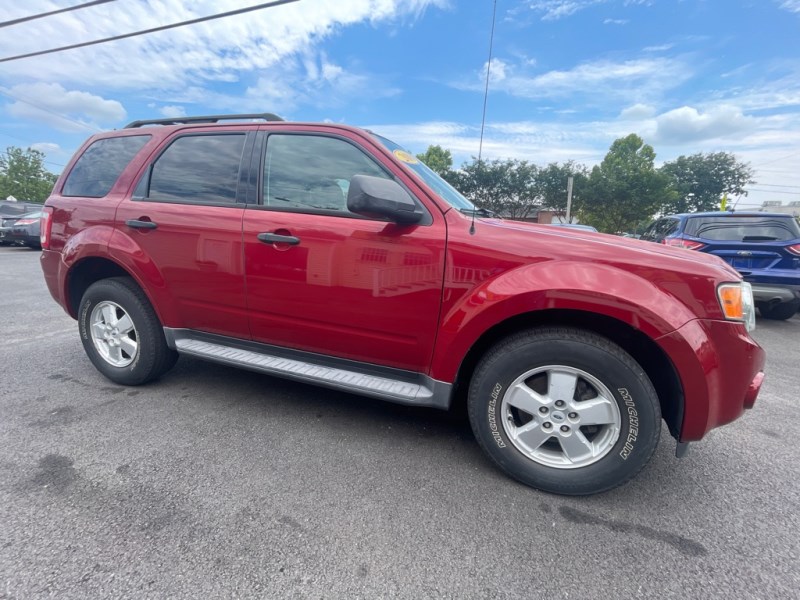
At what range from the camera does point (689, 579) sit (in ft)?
4.89

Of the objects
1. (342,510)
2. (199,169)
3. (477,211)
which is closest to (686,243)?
(477,211)

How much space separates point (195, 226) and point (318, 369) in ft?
4.06

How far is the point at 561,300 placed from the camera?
1.80 metres

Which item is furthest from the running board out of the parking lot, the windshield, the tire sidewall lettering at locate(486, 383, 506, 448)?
the windshield

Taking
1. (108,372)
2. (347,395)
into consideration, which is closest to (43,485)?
(108,372)

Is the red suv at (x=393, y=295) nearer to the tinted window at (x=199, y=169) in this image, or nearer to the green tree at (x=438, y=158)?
the tinted window at (x=199, y=169)

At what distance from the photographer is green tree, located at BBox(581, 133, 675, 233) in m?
26.4

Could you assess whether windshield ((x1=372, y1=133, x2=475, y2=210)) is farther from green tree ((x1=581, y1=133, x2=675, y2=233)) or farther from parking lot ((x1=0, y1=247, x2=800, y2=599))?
green tree ((x1=581, y1=133, x2=675, y2=233))

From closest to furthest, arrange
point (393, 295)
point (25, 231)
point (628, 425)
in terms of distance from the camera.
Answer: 1. point (628, 425)
2. point (393, 295)
3. point (25, 231)

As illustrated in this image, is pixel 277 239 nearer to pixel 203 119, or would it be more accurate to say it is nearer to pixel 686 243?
pixel 203 119

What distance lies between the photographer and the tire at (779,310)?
5.97 meters

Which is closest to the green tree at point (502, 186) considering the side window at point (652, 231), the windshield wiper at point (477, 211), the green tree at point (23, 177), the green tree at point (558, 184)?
the green tree at point (558, 184)

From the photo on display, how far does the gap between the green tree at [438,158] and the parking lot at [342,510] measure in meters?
31.2

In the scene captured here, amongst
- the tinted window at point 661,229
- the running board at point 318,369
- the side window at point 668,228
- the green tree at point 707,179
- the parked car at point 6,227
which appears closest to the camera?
the running board at point 318,369
